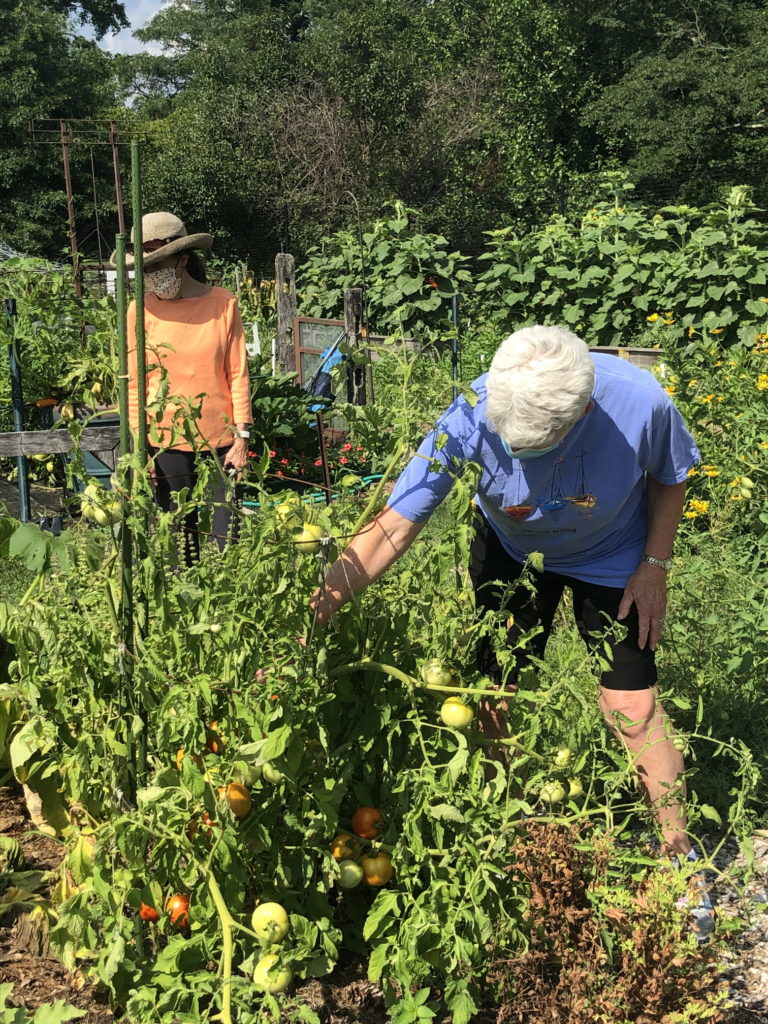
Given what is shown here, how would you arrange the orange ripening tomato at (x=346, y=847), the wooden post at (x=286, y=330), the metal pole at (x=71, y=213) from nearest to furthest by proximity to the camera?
the orange ripening tomato at (x=346, y=847)
the metal pole at (x=71, y=213)
the wooden post at (x=286, y=330)

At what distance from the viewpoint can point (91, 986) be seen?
1858 millimetres

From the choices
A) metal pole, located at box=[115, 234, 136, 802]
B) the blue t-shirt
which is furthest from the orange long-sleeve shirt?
metal pole, located at box=[115, 234, 136, 802]

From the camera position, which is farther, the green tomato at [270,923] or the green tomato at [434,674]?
the green tomato at [434,674]

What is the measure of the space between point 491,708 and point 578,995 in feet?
1.67

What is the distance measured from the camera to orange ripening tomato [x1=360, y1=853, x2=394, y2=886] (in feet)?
5.63

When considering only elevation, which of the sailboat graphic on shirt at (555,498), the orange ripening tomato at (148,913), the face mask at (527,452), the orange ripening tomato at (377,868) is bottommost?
the orange ripening tomato at (148,913)

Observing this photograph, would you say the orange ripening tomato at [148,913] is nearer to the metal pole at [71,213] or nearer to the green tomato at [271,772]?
the green tomato at [271,772]

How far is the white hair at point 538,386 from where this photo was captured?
1841 millimetres

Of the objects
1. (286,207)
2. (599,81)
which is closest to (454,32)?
(599,81)

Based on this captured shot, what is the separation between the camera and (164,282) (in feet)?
12.0

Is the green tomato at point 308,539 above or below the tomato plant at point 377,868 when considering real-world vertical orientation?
above

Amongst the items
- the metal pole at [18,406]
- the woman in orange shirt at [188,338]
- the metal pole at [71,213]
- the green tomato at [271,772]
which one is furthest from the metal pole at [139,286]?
the metal pole at [71,213]

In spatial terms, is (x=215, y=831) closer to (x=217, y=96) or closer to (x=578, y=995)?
(x=578, y=995)

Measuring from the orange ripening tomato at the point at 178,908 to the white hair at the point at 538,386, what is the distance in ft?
3.28
